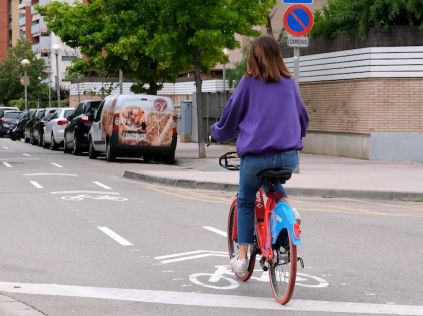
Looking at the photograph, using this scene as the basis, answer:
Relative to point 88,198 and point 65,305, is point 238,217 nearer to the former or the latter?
point 65,305

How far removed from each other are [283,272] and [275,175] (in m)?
0.69

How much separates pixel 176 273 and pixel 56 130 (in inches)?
1104

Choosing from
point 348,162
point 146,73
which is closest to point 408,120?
A: point 348,162

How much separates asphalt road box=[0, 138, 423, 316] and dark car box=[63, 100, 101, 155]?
14068 mm

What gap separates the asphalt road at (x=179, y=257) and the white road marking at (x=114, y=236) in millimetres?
11

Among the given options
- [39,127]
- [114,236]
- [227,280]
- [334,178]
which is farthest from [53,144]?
[227,280]

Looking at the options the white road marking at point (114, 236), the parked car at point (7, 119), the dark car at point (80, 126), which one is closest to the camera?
the white road marking at point (114, 236)

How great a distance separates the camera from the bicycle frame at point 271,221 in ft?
22.5

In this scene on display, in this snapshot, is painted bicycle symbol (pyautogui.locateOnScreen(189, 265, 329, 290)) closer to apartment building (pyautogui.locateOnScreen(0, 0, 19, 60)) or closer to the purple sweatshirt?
the purple sweatshirt

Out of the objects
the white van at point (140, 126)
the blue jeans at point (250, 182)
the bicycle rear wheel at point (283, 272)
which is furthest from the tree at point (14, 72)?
the bicycle rear wheel at point (283, 272)

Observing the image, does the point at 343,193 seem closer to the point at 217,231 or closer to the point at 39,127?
the point at 217,231

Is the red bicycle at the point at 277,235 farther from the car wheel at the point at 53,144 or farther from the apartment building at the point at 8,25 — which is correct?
the apartment building at the point at 8,25

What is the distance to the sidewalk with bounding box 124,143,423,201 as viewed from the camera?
16.6 metres

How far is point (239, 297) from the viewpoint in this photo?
740 cm
